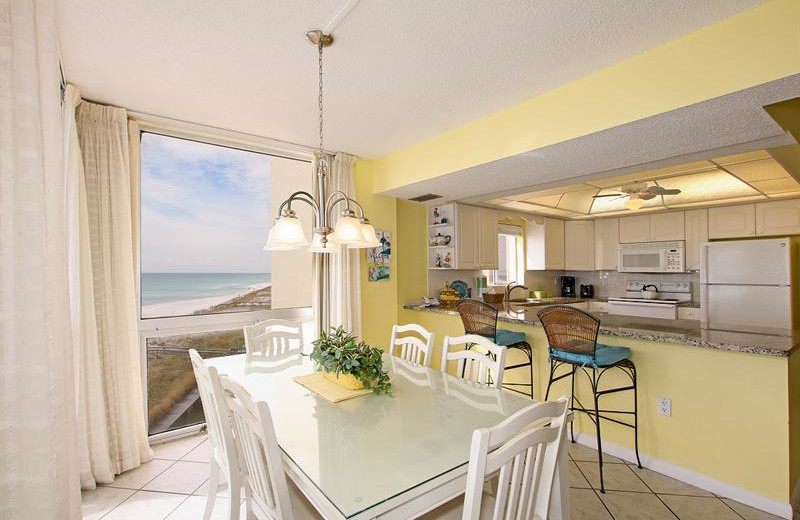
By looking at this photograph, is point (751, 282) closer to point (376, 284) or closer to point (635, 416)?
point (635, 416)

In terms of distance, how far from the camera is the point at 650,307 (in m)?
4.56

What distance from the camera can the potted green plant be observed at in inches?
68.0

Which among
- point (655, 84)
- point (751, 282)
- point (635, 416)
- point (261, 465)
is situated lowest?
point (635, 416)

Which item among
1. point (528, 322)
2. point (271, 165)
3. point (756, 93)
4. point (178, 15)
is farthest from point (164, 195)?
point (756, 93)

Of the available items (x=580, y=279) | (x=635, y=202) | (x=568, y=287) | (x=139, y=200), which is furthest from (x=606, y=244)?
(x=139, y=200)

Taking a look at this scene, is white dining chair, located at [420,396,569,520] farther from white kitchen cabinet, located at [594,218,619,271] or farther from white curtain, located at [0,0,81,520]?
white kitchen cabinet, located at [594,218,619,271]

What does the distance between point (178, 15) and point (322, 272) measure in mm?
2193

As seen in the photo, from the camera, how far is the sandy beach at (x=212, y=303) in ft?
9.24

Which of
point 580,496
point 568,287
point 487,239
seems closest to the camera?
point 580,496

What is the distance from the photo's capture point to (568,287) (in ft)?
19.0

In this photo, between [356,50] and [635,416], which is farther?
[635,416]

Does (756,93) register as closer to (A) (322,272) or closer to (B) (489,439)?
(B) (489,439)

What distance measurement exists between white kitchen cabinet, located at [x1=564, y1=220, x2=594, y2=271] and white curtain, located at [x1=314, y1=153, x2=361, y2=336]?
11.8 ft

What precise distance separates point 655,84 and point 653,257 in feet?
11.9
